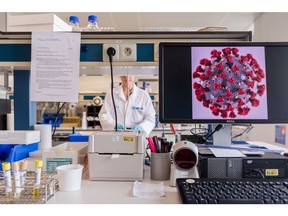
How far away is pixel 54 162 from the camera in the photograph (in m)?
0.92

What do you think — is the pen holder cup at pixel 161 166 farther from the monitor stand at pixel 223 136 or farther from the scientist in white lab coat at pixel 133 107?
the scientist in white lab coat at pixel 133 107

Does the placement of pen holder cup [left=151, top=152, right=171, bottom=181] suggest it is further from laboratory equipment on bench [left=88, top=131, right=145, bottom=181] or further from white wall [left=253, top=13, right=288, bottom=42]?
white wall [left=253, top=13, right=288, bottom=42]

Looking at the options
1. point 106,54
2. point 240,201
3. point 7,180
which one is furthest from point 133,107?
point 240,201

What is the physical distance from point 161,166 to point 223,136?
28 centimetres

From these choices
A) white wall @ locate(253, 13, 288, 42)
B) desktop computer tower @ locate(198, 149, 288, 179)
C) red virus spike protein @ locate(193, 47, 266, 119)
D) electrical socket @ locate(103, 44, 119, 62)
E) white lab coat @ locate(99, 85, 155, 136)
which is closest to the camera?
desktop computer tower @ locate(198, 149, 288, 179)

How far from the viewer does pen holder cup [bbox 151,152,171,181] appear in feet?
2.97

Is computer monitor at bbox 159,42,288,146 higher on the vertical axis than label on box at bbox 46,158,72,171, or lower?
higher

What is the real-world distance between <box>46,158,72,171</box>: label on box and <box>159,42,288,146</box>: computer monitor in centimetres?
37

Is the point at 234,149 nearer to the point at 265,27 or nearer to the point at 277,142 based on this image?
the point at 277,142

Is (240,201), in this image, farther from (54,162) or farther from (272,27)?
(272,27)

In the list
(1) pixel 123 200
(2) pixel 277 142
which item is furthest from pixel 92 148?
(2) pixel 277 142

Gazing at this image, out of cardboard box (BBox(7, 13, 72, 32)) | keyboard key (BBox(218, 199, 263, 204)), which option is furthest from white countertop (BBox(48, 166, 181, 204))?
cardboard box (BBox(7, 13, 72, 32))

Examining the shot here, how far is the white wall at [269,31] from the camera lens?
338 cm

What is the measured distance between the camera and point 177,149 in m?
0.83
